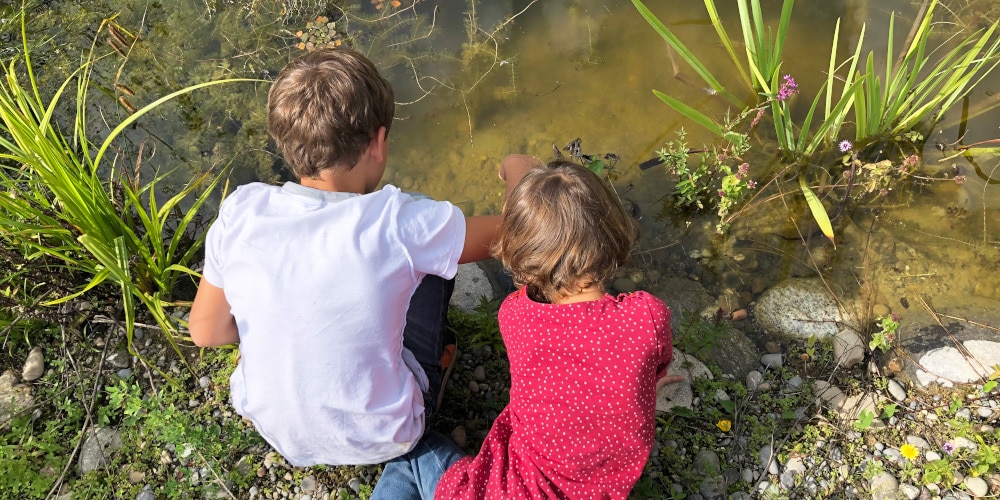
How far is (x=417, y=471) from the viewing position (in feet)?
6.09

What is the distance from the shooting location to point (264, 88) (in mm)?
2979

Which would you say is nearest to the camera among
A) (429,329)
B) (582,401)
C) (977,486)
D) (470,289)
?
(582,401)

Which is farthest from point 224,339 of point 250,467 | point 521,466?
point 521,466

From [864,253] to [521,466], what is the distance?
5.43ft

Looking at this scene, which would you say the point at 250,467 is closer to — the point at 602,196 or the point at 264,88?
the point at 602,196

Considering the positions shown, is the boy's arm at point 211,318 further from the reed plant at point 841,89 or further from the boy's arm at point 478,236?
the reed plant at point 841,89

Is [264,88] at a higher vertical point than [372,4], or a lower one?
lower

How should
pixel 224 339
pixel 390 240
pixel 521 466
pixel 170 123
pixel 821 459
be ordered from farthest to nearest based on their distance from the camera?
1. pixel 170 123
2. pixel 821 459
3. pixel 224 339
4. pixel 521 466
5. pixel 390 240

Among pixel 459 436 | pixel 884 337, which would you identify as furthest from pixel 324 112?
pixel 884 337

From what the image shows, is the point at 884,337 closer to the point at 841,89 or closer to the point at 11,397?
the point at 841,89

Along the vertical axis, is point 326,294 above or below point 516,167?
above

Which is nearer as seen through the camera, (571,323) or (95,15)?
(571,323)

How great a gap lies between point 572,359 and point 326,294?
2.07ft

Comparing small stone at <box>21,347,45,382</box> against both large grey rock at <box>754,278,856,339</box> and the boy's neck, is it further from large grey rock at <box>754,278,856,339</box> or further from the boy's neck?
large grey rock at <box>754,278,856,339</box>
